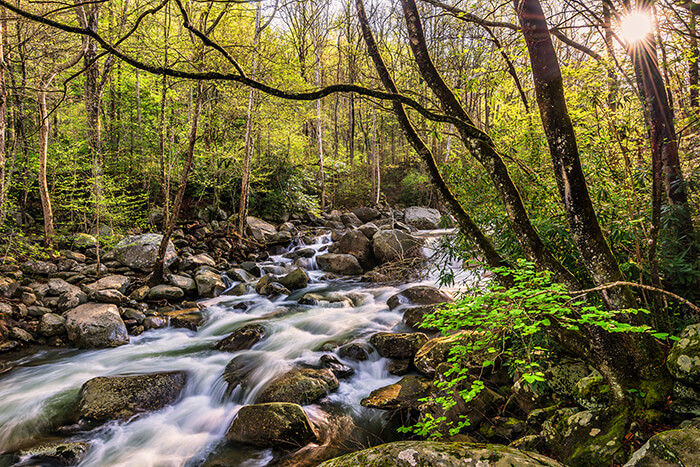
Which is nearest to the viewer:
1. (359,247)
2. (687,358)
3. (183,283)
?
(687,358)

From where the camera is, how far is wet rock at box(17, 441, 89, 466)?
4.06 metres

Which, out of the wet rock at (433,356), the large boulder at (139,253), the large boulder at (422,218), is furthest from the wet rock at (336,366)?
the large boulder at (422,218)

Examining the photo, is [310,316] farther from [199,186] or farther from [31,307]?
[199,186]

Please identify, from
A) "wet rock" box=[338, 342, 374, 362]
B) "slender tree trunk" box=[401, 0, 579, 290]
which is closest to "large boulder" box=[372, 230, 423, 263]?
"wet rock" box=[338, 342, 374, 362]

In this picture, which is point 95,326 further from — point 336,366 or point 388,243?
point 388,243

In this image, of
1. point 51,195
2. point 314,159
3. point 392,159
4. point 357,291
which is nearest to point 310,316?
point 357,291

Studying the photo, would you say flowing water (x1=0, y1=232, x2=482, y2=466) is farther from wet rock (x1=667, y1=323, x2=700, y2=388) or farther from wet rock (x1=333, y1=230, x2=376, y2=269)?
wet rock (x1=667, y1=323, x2=700, y2=388)

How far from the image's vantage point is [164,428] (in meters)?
4.89

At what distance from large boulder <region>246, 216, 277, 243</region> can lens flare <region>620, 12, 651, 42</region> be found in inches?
514

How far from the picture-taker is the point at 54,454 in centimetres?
412

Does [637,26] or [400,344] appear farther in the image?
[400,344]

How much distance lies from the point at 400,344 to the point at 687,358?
4110 mm

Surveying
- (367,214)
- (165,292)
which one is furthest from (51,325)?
(367,214)

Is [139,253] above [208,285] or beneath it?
above
